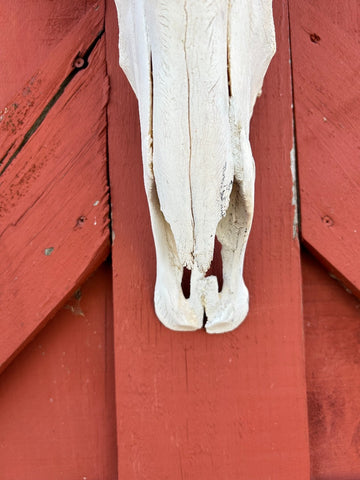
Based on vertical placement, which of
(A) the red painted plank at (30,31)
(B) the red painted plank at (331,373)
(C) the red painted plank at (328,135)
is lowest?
(B) the red painted plank at (331,373)

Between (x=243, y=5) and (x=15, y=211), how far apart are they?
1.38ft

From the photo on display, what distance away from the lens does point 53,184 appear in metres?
0.77

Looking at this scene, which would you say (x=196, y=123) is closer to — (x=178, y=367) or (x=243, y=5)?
(x=243, y=5)

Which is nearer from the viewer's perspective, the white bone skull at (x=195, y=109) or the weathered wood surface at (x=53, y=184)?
the white bone skull at (x=195, y=109)

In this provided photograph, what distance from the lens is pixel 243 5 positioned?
530mm

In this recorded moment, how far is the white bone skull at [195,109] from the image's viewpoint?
0.48 metres

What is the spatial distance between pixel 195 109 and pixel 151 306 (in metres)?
0.32

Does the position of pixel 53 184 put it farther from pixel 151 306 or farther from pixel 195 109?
pixel 195 109

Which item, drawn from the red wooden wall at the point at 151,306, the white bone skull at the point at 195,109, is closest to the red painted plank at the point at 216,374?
the red wooden wall at the point at 151,306

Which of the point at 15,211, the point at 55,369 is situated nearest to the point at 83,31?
the point at 15,211

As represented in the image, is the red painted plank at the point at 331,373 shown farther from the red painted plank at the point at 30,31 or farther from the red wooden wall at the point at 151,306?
the red painted plank at the point at 30,31

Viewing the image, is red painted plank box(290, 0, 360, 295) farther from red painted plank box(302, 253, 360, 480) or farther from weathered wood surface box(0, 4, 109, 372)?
weathered wood surface box(0, 4, 109, 372)

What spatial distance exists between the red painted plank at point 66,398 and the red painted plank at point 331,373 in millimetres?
284

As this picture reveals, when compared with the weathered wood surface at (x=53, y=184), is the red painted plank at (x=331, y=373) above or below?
below
